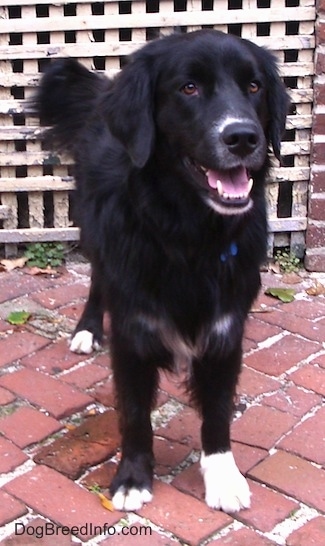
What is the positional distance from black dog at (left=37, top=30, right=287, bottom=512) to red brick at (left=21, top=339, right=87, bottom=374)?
0.71 metres

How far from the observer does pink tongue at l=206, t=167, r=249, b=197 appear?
206cm

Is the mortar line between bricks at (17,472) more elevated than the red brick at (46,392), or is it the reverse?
the red brick at (46,392)

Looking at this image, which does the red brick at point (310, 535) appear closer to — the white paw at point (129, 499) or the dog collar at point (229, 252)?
the white paw at point (129, 499)

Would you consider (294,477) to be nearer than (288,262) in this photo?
Yes

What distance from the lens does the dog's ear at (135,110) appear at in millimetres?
2094

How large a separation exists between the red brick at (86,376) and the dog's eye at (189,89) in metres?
1.30

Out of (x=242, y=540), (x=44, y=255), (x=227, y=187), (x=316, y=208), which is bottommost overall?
(x=242, y=540)

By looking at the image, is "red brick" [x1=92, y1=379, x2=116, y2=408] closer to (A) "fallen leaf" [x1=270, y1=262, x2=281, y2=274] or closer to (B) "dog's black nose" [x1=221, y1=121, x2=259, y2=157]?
Result: (B) "dog's black nose" [x1=221, y1=121, x2=259, y2=157]

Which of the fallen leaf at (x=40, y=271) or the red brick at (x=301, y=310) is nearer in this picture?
the red brick at (x=301, y=310)

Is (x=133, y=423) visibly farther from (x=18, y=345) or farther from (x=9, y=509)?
(x=18, y=345)

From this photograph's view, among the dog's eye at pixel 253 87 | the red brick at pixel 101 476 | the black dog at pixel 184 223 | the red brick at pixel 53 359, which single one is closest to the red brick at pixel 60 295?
the red brick at pixel 53 359

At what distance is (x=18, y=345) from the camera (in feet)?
10.6

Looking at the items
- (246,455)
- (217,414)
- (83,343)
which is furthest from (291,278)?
(217,414)

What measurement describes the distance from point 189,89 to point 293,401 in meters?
1.31
